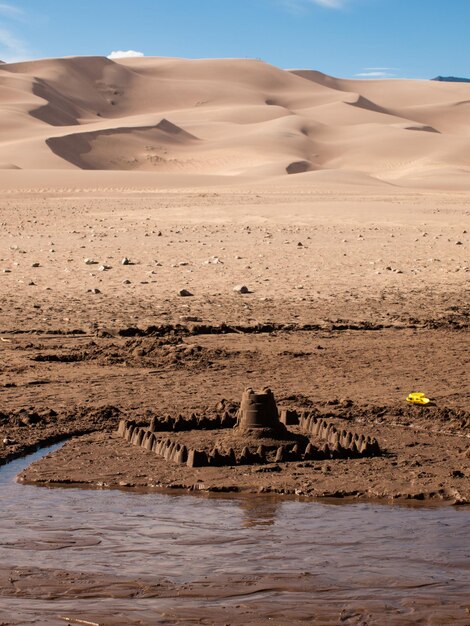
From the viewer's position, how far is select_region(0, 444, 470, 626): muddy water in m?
4.20

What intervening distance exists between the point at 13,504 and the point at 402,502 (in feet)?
6.70

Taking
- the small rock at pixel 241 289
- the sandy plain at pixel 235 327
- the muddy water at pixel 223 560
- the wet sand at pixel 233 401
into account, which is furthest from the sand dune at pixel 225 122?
the muddy water at pixel 223 560

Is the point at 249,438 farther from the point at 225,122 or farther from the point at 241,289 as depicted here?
the point at 225,122

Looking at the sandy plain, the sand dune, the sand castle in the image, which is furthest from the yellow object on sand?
the sand dune

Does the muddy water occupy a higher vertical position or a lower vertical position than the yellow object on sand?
lower

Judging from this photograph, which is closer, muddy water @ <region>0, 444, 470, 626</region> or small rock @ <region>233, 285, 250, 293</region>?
muddy water @ <region>0, 444, 470, 626</region>

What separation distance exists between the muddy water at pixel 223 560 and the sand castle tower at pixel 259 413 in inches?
46.6

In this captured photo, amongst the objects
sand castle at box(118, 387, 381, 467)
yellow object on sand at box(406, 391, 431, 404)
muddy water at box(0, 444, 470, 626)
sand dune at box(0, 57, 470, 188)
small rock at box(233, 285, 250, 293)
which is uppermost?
sand dune at box(0, 57, 470, 188)

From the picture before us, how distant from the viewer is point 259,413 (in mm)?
7105

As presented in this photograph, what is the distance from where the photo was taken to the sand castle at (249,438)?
6.75 metres

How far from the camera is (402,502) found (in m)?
5.91

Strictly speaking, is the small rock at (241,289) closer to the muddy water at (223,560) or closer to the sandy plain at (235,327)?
the sandy plain at (235,327)

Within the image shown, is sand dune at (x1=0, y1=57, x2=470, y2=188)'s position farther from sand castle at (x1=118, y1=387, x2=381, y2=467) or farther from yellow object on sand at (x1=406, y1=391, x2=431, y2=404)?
sand castle at (x1=118, y1=387, x2=381, y2=467)

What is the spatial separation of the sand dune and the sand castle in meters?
47.5
